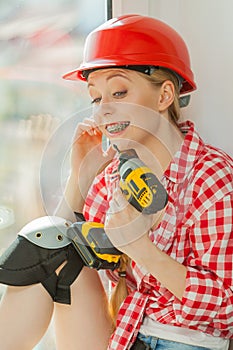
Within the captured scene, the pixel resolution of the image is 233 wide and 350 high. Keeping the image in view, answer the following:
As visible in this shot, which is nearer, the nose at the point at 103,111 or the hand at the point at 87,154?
the nose at the point at 103,111

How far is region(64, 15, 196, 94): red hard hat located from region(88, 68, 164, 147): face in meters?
0.03

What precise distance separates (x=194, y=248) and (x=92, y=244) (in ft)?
0.66

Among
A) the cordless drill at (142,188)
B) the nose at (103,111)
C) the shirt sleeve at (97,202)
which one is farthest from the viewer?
the shirt sleeve at (97,202)

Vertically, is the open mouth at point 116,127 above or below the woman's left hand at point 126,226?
above

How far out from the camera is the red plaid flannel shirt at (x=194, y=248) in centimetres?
117

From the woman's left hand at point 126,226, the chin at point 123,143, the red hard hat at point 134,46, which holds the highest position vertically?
the red hard hat at point 134,46

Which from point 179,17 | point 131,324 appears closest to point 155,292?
point 131,324

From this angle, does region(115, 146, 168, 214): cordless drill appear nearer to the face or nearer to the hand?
the face

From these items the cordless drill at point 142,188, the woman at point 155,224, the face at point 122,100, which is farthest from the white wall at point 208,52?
the cordless drill at point 142,188

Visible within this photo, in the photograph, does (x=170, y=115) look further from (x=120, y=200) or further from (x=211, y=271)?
(x=211, y=271)

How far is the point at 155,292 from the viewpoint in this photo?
4.15 feet

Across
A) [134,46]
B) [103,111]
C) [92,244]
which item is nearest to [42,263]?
[92,244]

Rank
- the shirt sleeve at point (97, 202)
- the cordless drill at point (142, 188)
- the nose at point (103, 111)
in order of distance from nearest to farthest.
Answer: the cordless drill at point (142, 188) < the nose at point (103, 111) < the shirt sleeve at point (97, 202)

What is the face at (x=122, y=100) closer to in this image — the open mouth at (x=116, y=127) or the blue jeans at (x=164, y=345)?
the open mouth at (x=116, y=127)
